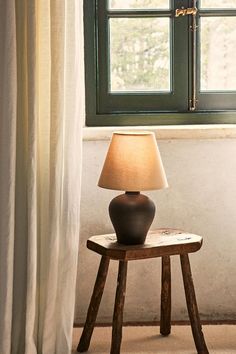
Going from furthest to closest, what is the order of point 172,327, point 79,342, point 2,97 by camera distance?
point 172,327 → point 79,342 → point 2,97

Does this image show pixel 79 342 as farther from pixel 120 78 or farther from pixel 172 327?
pixel 120 78

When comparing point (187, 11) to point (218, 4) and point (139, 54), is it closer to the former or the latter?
point (218, 4)

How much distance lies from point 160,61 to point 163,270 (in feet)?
3.78

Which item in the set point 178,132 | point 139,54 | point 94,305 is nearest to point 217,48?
point 139,54

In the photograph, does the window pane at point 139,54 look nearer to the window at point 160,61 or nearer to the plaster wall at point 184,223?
the window at point 160,61

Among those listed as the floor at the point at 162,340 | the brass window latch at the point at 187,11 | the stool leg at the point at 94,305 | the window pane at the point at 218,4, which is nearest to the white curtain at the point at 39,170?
the stool leg at the point at 94,305

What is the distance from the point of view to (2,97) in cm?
360

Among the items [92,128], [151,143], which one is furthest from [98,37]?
[151,143]

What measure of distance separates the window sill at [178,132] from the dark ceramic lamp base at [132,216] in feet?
1.89

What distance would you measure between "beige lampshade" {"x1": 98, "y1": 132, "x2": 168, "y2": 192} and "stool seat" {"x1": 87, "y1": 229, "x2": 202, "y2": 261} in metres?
0.28

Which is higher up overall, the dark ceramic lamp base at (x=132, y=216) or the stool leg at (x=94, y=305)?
the dark ceramic lamp base at (x=132, y=216)

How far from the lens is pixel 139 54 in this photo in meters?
4.38

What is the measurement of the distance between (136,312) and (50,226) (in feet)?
3.10

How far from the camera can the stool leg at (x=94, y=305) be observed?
3.86m
